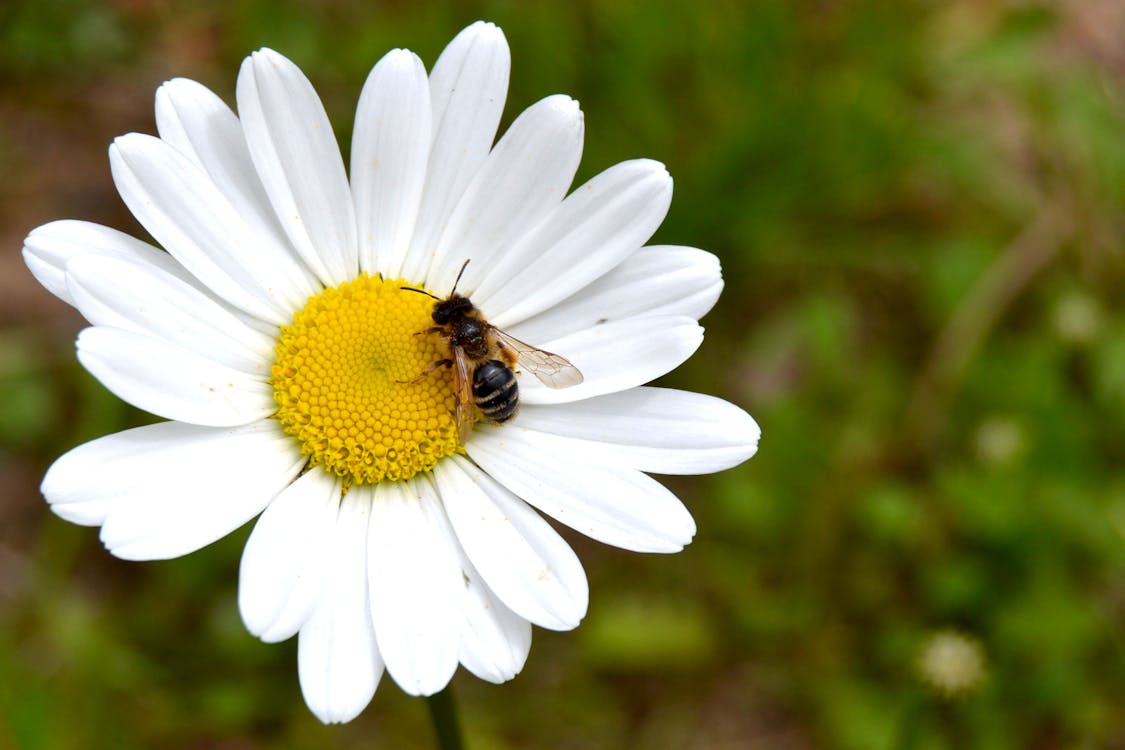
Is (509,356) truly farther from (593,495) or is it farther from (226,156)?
(226,156)

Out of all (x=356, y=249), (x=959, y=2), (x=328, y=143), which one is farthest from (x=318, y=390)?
(x=959, y=2)

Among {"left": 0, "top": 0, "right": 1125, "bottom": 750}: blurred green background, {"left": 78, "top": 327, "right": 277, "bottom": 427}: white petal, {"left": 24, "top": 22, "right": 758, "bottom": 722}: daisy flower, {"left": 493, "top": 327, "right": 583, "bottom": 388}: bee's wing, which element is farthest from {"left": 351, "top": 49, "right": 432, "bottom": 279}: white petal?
{"left": 0, "top": 0, "right": 1125, "bottom": 750}: blurred green background

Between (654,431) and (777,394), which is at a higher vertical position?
(654,431)

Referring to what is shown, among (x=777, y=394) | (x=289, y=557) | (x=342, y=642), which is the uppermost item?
(x=289, y=557)

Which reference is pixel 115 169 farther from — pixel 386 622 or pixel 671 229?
pixel 671 229

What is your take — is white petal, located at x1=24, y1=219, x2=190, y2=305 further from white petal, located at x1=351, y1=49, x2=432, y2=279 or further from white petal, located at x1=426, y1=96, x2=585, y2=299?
white petal, located at x1=426, y1=96, x2=585, y2=299

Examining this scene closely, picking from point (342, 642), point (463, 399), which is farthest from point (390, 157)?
point (342, 642)

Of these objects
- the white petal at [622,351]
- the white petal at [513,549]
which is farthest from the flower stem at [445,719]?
the white petal at [622,351]
